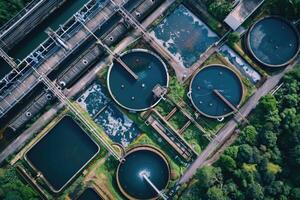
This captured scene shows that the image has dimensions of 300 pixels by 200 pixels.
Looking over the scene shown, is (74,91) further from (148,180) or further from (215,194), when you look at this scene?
(215,194)

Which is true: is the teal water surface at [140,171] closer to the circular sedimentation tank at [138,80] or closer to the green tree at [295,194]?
the circular sedimentation tank at [138,80]

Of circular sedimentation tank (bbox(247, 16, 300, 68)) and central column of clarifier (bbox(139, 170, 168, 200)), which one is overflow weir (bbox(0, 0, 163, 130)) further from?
central column of clarifier (bbox(139, 170, 168, 200))

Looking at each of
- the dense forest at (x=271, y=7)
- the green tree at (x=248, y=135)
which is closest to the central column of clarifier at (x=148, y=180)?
the green tree at (x=248, y=135)

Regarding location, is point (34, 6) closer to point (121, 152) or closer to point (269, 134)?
point (121, 152)

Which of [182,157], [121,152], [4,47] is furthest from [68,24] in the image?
[182,157]

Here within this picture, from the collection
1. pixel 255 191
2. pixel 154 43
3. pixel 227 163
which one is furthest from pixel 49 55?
pixel 255 191

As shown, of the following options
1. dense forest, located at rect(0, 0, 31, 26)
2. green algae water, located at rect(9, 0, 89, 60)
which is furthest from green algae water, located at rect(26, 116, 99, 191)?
dense forest, located at rect(0, 0, 31, 26)
